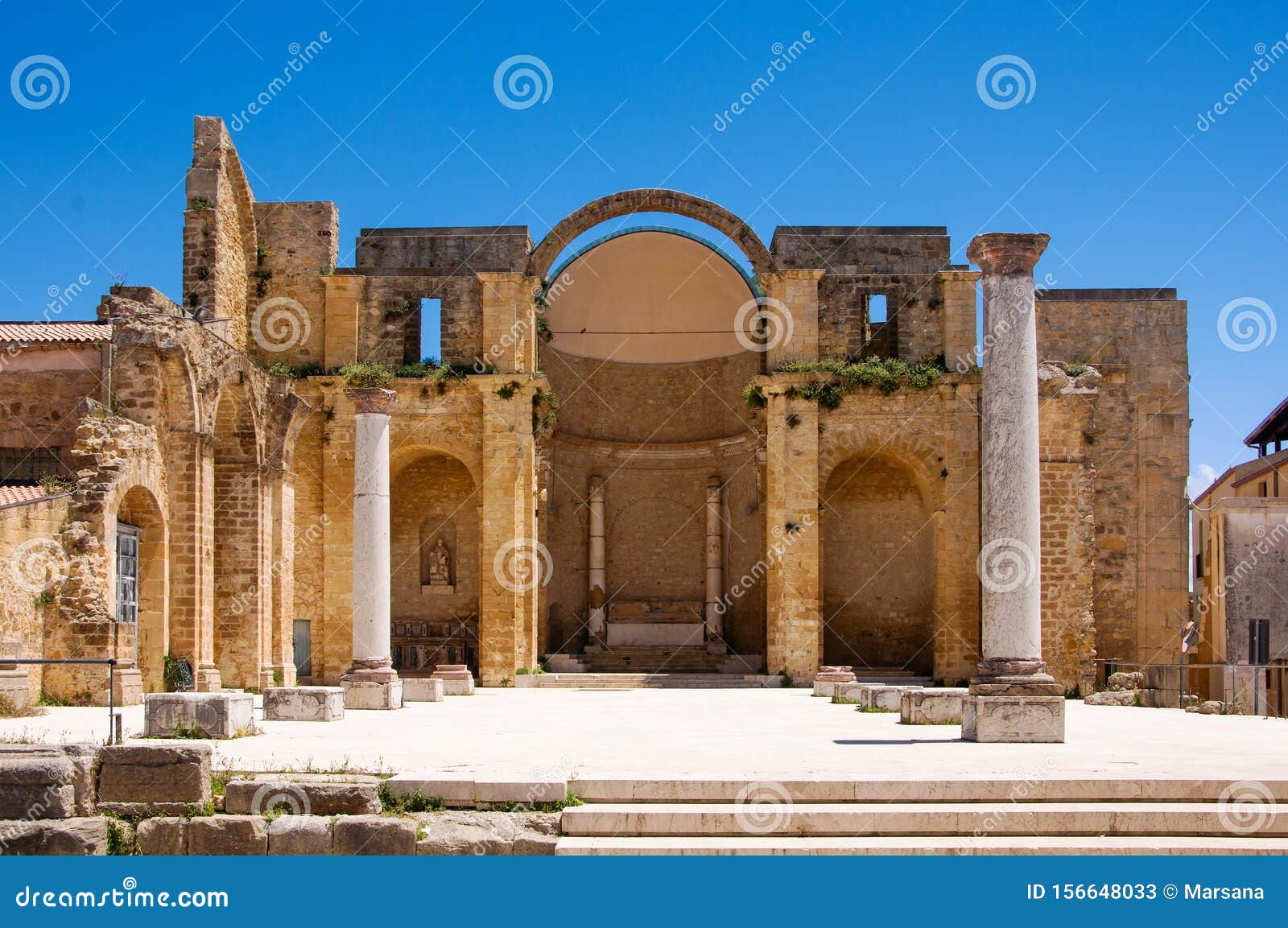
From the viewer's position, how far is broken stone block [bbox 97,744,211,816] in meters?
9.76

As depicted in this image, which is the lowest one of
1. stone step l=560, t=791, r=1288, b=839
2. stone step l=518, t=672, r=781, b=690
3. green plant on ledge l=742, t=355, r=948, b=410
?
stone step l=518, t=672, r=781, b=690

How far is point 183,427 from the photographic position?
21609mm

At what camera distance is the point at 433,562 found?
99.8 feet

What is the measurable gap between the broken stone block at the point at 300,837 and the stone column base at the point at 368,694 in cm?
1030

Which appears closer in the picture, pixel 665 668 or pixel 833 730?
pixel 833 730

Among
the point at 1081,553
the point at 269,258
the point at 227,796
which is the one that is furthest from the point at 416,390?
the point at 227,796

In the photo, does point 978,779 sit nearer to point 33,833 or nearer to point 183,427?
point 33,833

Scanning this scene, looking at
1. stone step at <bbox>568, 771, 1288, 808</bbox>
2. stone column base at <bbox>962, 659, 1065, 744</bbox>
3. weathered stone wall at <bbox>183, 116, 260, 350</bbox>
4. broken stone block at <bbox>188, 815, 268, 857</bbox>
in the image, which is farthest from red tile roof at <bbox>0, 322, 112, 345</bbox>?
stone step at <bbox>568, 771, 1288, 808</bbox>

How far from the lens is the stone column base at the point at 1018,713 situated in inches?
530

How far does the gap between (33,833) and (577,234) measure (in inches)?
867

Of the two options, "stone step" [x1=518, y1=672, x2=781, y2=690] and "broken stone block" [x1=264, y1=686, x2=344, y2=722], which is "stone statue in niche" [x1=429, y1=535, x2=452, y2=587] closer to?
"stone step" [x1=518, y1=672, x2=781, y2=690]

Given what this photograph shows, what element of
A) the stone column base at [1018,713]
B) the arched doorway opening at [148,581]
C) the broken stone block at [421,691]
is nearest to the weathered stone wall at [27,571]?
the arched doorway opening at [148,581]

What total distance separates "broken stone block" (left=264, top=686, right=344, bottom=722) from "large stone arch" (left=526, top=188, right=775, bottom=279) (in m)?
14.5

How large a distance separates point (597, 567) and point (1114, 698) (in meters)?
13.5
